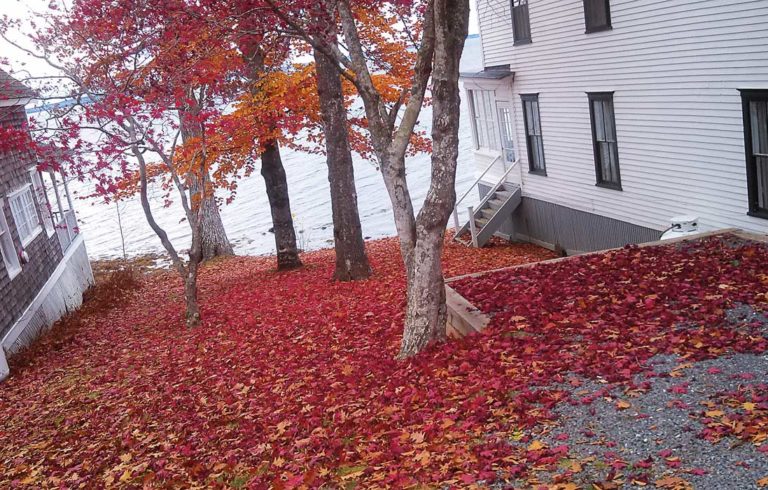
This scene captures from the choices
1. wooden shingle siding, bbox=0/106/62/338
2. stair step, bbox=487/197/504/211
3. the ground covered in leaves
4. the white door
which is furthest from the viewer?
stair step, bbox=487/197/504/211

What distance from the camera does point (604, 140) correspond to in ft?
56.4

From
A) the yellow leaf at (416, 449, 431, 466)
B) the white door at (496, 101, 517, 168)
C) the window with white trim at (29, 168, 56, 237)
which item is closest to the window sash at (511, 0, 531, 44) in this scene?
the white door at (496, 101, 517, 168)

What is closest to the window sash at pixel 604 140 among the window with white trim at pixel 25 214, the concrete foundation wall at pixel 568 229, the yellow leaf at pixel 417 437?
the concrete foundation wall at pixel 568 229

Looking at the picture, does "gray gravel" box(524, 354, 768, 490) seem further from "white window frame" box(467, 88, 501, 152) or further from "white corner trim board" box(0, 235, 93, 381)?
"white window frame" box(467, 88, 501, 152)

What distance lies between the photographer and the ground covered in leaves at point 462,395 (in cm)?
553

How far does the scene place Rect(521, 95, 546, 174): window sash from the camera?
20344mm

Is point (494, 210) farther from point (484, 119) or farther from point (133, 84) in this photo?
point (133, 84)

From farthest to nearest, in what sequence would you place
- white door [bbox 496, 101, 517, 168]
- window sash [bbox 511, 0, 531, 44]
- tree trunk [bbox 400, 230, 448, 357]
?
white door [bbox 496, 101, 517, 168]
window sash [bbox 511, 0, 531, 44]
tree trunk [bbox 400, 230, 448, 357]

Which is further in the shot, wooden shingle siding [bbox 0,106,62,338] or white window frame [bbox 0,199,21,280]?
white window frame [bbox 0,199,21,280]

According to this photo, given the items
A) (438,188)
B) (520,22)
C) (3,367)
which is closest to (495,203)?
(520,22)

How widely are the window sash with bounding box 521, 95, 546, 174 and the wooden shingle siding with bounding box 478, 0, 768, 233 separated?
28 centimetres

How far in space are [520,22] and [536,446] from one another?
16544 mm

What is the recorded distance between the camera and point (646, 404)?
19.9ft

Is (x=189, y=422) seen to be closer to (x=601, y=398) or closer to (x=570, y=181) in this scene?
(x=601, y=398)
